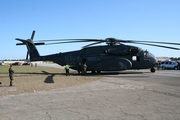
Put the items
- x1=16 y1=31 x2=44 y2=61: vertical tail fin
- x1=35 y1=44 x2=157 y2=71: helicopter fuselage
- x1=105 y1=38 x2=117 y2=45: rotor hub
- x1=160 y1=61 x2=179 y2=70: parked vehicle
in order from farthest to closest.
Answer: x1=160 y1=61 x2=179 y2=70: parked vehicle < x1=16 y1=31 x2=44 y2=61: vertical tail fin < x1=35 y1=44 x2=157 y2=71: helicopter fuselage < x1=105 y1=38 x2=117 y2=45: rotor hub

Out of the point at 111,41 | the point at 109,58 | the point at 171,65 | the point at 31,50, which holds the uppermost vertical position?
the point at 111,41

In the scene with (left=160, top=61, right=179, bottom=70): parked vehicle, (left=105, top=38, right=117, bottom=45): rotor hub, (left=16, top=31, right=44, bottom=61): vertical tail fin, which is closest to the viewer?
(left=105, top=38, right=117, bottom=45): rotor hub

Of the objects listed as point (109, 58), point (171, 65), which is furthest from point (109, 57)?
point (171, 65)

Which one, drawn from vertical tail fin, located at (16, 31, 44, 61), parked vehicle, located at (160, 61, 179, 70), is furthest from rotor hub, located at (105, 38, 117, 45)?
parked vehicle, located at (160, 61, 179, 70)

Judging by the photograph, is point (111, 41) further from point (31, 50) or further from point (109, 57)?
point (31, 50)

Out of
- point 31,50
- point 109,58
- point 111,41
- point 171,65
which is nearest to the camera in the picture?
point 111,41

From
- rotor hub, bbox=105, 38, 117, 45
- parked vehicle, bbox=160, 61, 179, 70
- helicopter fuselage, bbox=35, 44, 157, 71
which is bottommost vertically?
parked vehicle, bbox=160, 61, 179, 70

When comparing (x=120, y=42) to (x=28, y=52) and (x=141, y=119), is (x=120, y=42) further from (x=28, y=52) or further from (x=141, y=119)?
(x=141, y=119)

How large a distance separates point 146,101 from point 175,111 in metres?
1.69

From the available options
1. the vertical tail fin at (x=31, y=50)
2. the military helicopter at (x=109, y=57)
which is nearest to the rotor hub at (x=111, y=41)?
the military helicopter at (x=109, y=57)

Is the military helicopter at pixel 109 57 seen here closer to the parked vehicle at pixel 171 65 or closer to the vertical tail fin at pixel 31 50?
the vertical tail fin at pixel 31 50

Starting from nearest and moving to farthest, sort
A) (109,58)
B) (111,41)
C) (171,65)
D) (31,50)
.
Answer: (111,41), (109,58), (31,50), (171,65)

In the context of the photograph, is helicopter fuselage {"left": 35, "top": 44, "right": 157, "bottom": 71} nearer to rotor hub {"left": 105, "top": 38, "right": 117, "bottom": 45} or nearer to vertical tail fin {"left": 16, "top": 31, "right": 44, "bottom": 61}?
rotor hub {"left": 105, "top": 38, "right": 117, "bottom": 45}

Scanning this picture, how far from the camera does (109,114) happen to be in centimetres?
650
